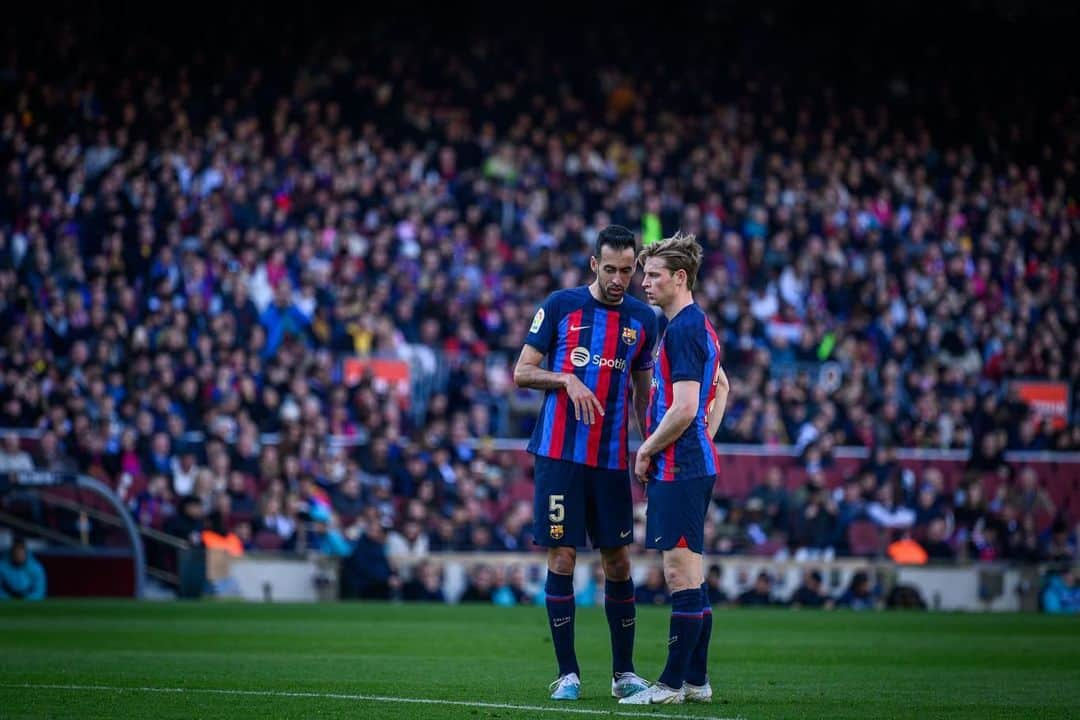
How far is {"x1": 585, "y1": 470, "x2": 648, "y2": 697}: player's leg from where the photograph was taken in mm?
8492

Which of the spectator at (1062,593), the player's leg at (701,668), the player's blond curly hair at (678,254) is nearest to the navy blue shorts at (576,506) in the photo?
the player's leg at (701,668)

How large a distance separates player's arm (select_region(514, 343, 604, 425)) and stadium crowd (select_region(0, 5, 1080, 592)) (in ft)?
40.7

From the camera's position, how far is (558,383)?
8484 millimetres

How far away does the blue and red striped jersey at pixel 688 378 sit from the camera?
26.6 feet

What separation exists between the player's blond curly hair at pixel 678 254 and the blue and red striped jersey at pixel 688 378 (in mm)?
208

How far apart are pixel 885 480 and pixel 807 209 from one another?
7.76 metres

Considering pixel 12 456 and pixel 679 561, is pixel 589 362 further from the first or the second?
pixel 12 456

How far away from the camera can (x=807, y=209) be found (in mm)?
30219

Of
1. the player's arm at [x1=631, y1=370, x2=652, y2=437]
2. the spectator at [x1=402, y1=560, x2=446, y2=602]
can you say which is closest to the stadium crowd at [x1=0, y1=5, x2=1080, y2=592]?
the spectator at [x1=402, y1=560, x2=446, y2=602]

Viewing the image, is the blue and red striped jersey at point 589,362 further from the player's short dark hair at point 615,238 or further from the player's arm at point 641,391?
the player's short dark hair at point 615,238

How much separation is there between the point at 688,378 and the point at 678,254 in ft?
2.08

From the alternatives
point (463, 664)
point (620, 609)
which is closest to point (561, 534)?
point (620, 609)

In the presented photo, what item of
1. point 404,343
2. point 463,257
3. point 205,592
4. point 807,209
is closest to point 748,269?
point 807,209

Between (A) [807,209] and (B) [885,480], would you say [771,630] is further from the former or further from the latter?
(A) [807,209]
